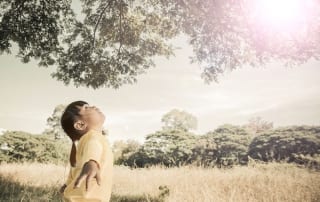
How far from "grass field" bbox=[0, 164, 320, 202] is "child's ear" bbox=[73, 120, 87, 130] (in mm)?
4556

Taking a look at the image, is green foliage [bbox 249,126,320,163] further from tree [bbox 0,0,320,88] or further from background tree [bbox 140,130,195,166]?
tree [bbox 0,0,320,88]

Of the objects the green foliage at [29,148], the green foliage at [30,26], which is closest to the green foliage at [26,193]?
the green foliage at [30,26]

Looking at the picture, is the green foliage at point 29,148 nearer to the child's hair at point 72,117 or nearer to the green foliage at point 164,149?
the green foliage at point 164,149

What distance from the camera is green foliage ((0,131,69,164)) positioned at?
67.1ft

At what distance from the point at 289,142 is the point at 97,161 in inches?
711

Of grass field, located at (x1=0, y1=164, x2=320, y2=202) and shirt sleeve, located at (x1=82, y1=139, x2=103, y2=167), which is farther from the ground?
shirt sleeve, located at (x1=82, y1=139, x2=103, y2=167)

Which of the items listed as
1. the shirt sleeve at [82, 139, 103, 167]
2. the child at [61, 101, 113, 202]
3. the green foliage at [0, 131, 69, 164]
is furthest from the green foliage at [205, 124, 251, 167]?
the shirt sleeve at [82, 139, 103, 167]

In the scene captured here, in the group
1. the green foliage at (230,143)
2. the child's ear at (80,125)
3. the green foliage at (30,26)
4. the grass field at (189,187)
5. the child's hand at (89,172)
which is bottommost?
the grass field at (189,187)

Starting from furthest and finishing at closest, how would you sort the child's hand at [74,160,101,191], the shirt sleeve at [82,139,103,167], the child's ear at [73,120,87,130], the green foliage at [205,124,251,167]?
the green foliage at [205,124,251,167], the child's ear at [73,120,87,130], the shirt sleeve at [82,139,103,167], the child's hand at [74,160,101,191]

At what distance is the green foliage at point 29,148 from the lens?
20438mm

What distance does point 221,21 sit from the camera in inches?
369

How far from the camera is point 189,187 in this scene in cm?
884

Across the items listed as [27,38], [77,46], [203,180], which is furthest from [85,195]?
[77,46]

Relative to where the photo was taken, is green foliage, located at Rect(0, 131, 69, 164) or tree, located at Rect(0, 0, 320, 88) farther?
green foliage, located at Rect(0, 131, 69, 164)
